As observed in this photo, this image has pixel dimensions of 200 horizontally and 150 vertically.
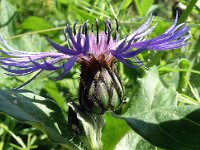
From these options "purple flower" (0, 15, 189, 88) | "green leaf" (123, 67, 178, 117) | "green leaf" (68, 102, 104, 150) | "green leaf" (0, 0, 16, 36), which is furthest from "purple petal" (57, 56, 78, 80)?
"green leaf" (0, 0, 16, 36)

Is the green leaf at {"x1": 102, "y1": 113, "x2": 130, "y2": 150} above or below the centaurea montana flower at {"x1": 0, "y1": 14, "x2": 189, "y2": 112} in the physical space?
below

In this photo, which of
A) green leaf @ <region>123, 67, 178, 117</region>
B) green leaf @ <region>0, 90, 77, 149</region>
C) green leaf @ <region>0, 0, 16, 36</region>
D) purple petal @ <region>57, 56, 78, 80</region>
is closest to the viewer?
purple petal @ <region>57, 56, 78, 80</region>

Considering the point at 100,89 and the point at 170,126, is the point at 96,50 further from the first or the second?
the point at 170,126

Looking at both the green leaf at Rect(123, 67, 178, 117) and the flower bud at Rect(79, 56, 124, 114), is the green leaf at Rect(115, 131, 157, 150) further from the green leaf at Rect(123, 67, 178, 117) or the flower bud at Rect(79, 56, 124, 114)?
the flower bud at Rect(79, 56, 124, 114)

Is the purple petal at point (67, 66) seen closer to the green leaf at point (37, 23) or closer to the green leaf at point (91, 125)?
the green leaf at point (91, 125)

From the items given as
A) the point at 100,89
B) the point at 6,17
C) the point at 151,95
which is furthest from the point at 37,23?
the point at 100,89

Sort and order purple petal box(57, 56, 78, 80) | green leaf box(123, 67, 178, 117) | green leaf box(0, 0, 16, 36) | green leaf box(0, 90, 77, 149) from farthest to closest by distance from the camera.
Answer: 1. green leaf box(0, 0, 16, 36)
2. green leaf box(123, 67, 178, 117)
3. green leaf box(0, 90, 77, 149)
4. purple petal box(57, 56, 78, 80)

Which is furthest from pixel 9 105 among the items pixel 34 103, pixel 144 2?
pixel 144 2
